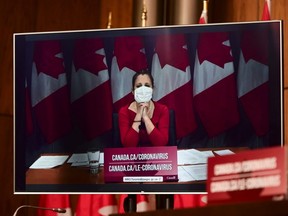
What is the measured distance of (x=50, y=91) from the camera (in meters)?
4.50

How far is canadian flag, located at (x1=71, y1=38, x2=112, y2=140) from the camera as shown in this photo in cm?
443

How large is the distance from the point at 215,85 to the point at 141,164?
22.7 inches

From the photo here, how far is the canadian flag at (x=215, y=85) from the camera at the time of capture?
13.9ft

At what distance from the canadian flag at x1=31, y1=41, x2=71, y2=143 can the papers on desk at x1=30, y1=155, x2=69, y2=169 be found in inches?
4.0

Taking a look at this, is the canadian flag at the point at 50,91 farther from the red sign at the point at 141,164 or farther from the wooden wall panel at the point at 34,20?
the wooden wall panel at the point at 34,20

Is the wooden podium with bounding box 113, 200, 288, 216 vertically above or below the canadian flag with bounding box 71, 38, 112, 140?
below

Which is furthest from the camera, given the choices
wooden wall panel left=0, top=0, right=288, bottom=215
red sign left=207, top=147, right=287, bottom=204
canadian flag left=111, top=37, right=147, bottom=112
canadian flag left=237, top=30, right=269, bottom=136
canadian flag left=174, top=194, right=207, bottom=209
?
wooden wall panel left=0, top=0, right=288, bottom=215

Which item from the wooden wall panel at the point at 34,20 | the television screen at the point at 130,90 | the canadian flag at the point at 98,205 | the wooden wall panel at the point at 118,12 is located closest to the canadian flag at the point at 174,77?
the television screen at the point at 130,90

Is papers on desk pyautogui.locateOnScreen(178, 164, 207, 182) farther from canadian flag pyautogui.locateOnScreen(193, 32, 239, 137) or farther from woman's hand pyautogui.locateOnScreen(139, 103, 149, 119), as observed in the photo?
woman's hand pyautogui.locateOnScreen(139, 103, 149, 119)

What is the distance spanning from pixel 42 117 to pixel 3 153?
1644 mm

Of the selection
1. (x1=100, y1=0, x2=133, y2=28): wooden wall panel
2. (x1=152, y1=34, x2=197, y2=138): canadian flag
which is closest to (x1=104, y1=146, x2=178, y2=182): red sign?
(x1=152, y1=34, x2=197, y2=138): canadian flag

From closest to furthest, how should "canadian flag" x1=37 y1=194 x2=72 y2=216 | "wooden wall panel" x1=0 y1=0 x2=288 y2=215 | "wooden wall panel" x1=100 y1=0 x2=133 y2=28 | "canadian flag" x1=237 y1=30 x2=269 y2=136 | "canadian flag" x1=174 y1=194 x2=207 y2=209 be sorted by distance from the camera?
1. "canadian flag" x1=237 y1=30 x2=269 y2=136
2. "canadian flag" x1=174 y1=194 x2=207 y2=209
3. "canadian flag" x1=37 y1=194 x2=72 y2=216
4. "wooden wall panel" x1=0 y1=0 x2=288 y2=215
5. "wooden wall panel" x1=100 y1=0 x2=133 y2=28

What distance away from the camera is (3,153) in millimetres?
6066

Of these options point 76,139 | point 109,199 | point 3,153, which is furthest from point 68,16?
point 76,139
